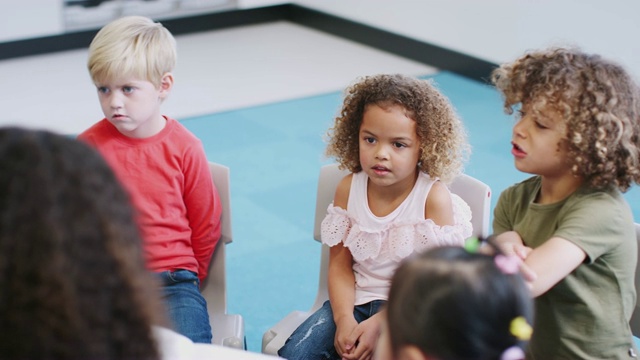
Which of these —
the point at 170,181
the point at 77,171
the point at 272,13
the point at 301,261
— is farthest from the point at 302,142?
the point at 77,171

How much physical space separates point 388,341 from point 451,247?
6.9 inches

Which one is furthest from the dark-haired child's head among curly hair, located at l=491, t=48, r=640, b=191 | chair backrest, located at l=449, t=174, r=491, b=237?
chair backrest, located at l=449, t=174, r=491, b=237

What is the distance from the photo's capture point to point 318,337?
201 centimetres

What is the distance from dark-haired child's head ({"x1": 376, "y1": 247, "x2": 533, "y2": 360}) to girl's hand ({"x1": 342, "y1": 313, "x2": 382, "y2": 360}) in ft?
2.31

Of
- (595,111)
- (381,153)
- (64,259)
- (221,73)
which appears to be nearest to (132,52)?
(381,153)

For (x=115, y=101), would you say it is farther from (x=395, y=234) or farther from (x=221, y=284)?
(x=395, y=234)

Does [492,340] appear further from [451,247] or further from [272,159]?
[272,159]

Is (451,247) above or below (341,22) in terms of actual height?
above

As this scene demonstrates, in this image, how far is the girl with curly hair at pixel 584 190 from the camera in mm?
1677

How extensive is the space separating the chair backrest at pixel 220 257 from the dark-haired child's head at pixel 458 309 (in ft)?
3.45

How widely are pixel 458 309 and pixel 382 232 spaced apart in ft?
2.87

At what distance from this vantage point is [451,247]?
4.09ft

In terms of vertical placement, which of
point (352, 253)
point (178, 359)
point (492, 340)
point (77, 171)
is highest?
point (77, 171)

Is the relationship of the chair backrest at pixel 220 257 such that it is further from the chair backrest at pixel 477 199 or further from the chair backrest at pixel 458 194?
the chair backrest at pixel 477 199
